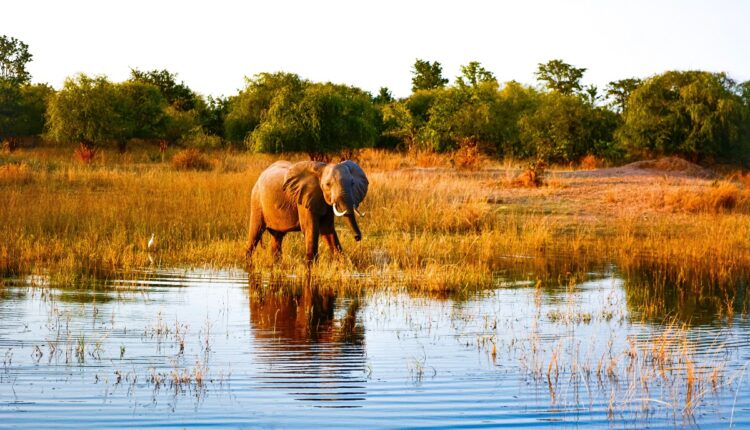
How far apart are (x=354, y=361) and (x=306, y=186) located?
642 cm

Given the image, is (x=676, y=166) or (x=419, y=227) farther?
(x=676, y=166)

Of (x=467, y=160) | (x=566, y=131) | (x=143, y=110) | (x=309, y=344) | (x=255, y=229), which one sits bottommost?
(x=309, y=344)

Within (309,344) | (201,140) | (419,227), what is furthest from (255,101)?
(309,344)

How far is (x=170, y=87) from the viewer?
61812 millimetres

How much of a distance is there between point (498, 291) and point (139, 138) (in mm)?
41697

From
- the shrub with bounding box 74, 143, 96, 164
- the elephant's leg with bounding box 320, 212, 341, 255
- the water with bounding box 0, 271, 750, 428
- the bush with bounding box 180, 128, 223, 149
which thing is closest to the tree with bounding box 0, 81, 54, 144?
the bush with bounding box 180, 128, 223, 149

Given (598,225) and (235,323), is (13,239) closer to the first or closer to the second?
(235,323)

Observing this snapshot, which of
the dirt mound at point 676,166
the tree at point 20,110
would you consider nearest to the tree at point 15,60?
the tree at point 20,110

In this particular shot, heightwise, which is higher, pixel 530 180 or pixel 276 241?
pixel 530 180

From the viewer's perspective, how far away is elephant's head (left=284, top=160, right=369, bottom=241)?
13727 mm

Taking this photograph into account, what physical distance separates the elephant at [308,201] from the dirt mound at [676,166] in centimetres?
2046

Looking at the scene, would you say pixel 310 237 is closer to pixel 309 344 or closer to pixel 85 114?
pixel 309 344

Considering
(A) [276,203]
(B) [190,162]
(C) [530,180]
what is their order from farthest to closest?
(B) [190,162] < (C) [530,180] < (A) [276,203]

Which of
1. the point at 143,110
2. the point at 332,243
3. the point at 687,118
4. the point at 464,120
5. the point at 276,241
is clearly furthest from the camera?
the point at 143,110
